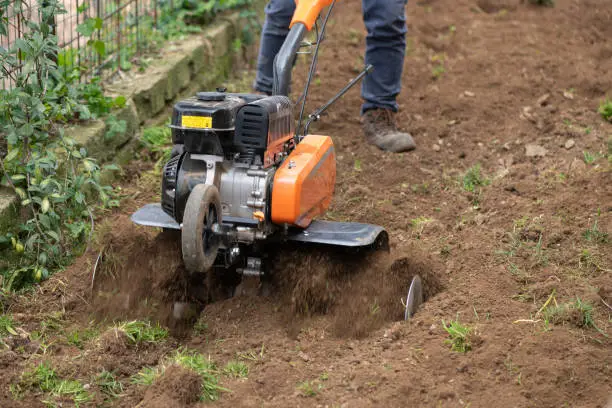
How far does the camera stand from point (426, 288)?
372 cm

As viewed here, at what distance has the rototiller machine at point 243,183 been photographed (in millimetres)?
3199

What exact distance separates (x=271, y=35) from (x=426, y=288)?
1.93m

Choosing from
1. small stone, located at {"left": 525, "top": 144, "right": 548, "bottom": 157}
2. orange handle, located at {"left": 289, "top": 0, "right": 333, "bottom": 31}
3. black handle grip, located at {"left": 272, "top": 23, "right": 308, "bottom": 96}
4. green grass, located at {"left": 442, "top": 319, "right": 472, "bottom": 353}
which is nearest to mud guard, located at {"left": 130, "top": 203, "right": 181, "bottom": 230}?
black handle grip, located at {"left": 272, "top": 23, "right": 308, "bottom": 96}

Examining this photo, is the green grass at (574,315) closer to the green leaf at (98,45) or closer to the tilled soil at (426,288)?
the tilled soil at (426,288)

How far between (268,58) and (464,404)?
273 cm

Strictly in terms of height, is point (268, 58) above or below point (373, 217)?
above

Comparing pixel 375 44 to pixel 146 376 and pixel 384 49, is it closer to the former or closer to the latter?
pixel 384 49

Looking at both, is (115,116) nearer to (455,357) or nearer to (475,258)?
(475,258)

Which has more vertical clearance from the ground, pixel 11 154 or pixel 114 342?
pixel 11 154

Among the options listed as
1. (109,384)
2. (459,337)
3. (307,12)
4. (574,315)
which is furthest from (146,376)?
(307,12)

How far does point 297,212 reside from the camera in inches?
131

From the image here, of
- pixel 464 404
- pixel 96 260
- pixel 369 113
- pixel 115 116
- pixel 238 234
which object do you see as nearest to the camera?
pixel 464 404

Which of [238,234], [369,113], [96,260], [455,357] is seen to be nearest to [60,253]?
[96,260]

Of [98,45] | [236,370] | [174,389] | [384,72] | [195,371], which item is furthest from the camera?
[384,72]
